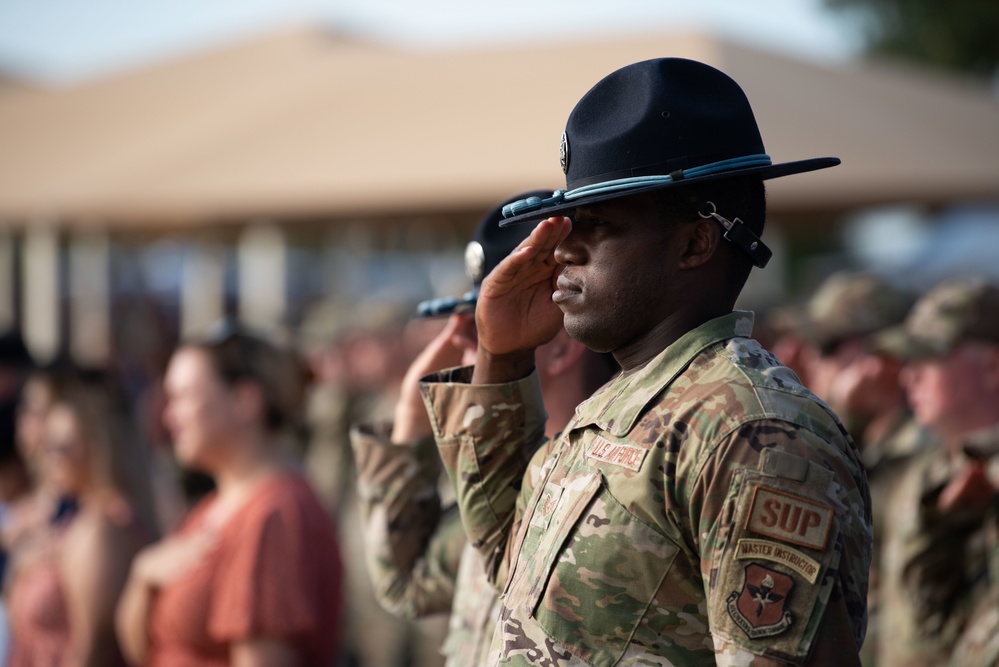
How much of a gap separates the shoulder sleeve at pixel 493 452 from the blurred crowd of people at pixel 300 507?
0.41 meters

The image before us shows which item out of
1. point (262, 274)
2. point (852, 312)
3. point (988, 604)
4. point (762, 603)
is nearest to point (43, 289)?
point (262, 274)

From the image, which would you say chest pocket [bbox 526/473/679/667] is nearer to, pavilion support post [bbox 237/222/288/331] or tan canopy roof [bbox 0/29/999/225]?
tan canopy roof [bbox 0/29/999/225]

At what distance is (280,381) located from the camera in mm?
3957

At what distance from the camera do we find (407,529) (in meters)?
2.91

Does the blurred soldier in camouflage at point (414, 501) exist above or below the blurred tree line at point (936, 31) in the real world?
below

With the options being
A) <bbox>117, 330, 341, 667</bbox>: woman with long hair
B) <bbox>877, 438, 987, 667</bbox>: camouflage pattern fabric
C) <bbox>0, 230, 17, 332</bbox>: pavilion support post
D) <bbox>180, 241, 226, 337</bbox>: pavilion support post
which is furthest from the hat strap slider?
<bbox>0, 230, 17, 332</bbox>: pavilion support post

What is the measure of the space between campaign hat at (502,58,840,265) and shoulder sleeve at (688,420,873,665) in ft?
1.31

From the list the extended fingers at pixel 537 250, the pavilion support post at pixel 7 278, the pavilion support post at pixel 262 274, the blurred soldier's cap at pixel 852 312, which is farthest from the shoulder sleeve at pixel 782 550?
the pavilion support post at pixel 7 278

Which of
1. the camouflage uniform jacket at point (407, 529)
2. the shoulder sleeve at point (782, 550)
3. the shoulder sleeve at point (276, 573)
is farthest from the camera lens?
the shoulder sleeve at point (276, 573)

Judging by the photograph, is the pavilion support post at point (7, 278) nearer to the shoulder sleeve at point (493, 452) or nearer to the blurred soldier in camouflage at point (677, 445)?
the shoulder sleeve at point (493, 452)

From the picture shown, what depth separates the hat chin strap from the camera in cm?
169

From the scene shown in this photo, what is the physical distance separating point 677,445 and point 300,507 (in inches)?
90.1

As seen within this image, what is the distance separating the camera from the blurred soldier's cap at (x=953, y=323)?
399cm

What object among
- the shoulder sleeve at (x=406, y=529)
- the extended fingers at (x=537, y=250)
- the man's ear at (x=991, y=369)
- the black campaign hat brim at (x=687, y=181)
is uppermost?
the black campaign hat brim at (x=687, y=181)
